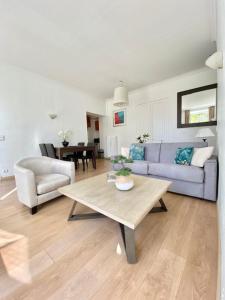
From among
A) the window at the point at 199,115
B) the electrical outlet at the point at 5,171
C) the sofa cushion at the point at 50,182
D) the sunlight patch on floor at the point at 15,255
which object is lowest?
the sunlight patch on floor at the point at 15,255

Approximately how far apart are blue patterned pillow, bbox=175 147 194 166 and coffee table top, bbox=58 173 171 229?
3.01 feet

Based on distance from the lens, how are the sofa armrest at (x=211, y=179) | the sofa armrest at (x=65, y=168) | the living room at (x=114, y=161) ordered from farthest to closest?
the sofa armrest at (x=65, y=168) → the sofa armrest at (x=211, y=179) → the living room at (x=114, y=161)

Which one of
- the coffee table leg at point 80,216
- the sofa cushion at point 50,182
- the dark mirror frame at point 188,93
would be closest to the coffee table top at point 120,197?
the coffee table leg at point 80,216

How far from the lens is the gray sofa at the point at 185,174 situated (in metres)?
1.87

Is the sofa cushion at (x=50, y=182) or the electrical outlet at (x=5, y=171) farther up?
the sofa cushion at (x=50, y=182)

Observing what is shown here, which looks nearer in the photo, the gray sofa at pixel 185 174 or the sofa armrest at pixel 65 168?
the gray sofa at pixel 185 174

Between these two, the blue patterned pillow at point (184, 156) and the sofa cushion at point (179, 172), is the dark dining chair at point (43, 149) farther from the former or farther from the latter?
the blue patterned pillow at point (184, 156)

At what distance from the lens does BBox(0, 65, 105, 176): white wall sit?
3324 mm

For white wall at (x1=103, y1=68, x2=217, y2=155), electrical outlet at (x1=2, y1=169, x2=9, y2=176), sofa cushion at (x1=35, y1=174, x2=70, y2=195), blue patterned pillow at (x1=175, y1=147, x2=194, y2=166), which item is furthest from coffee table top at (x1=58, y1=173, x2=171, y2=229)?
white wall at (x1=103, y1=68, x2=217, y2=155)

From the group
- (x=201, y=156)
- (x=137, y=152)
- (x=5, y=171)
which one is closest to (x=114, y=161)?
(x=201, y=156)

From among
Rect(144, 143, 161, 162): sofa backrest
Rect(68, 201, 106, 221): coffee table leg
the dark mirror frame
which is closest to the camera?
Rect(68, 201, 106, 221): coffee table leg

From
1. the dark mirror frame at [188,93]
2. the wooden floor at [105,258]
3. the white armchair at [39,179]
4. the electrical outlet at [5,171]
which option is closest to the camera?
the wooden floor at [105,258]

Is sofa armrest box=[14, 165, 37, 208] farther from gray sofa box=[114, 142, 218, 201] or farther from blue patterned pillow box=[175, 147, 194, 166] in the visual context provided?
blue patterned pillow box=[175, 147, 194, 166]

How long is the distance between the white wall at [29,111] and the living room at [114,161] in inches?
1.1
